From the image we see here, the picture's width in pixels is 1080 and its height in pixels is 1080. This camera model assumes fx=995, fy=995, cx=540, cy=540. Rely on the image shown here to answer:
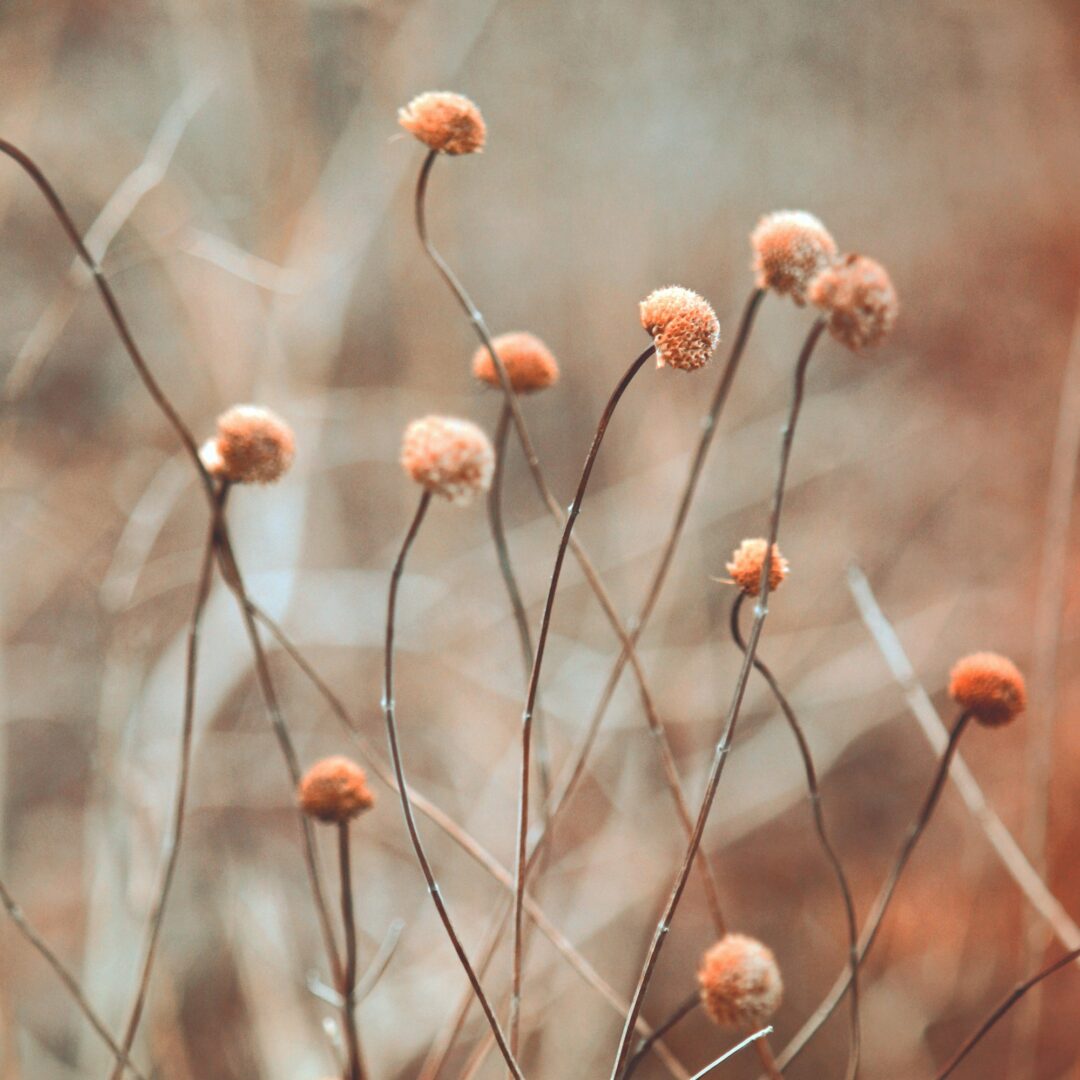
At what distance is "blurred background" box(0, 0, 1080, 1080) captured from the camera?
695 millimetres

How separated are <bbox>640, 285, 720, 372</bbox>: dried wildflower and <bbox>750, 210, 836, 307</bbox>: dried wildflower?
70 mm

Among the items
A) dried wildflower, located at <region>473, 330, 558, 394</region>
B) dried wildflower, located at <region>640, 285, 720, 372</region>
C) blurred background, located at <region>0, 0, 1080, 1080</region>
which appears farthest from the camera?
blurred background, located at <region>0, 0, 1080, 1080</region>

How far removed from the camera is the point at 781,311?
80 centimetres

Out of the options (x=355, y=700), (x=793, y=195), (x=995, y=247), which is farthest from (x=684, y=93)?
(x=355, y=700)

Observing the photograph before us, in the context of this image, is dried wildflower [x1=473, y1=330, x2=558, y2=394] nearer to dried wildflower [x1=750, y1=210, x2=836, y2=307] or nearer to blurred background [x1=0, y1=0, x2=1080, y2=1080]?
dried wildflower [x1=750, y1=210, x2=836, y2=307]

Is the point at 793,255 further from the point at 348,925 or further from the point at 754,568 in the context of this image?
the point at 348,925

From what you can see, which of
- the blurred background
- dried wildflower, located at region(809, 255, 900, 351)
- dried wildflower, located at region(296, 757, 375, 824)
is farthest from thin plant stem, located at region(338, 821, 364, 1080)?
the blurred background

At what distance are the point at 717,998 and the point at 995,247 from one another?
680 millimetres

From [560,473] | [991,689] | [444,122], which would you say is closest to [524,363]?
[444,122]

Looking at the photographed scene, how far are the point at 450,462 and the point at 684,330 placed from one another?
70mm

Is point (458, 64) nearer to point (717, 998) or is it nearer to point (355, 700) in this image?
point (355, 700)

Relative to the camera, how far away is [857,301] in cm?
28

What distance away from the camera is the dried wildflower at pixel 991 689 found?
1.09 ft

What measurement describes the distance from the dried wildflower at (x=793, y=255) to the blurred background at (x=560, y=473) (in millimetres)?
453
